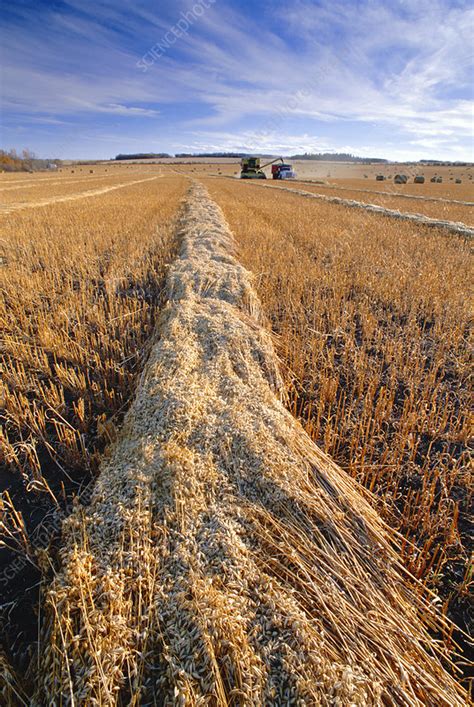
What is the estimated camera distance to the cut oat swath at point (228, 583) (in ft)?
4.52

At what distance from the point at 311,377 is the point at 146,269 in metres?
4.67

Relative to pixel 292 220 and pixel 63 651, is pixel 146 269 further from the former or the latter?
pixel 292 220

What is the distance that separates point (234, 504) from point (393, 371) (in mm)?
2633

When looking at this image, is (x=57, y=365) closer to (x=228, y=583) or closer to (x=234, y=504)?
(x=234, y=504)

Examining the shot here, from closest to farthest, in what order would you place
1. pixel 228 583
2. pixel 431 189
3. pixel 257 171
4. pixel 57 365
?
pixel 228 583 < pixel 57 365 < pixel 431 189 < pixel 257 171

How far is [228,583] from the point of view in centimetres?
163

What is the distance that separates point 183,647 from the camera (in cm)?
145

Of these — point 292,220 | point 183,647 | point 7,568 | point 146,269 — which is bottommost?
point 7,568

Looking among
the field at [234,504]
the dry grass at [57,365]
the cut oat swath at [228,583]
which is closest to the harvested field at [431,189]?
the dry grass at [57,365]

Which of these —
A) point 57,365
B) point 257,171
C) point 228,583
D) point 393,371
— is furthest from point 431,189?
point 228,583

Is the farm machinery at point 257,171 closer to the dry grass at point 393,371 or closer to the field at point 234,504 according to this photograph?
the dry grass at point 393,371

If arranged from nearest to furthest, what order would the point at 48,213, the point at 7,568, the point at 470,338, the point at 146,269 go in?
the point at 7,568
the point at 470,338
the point at 146,269
the point at 48,213

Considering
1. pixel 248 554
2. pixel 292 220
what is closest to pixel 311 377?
pixel 248 554

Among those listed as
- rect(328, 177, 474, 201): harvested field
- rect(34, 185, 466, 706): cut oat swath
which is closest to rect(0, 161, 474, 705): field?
rect(34, 185, 466, 706): cut oat swath
